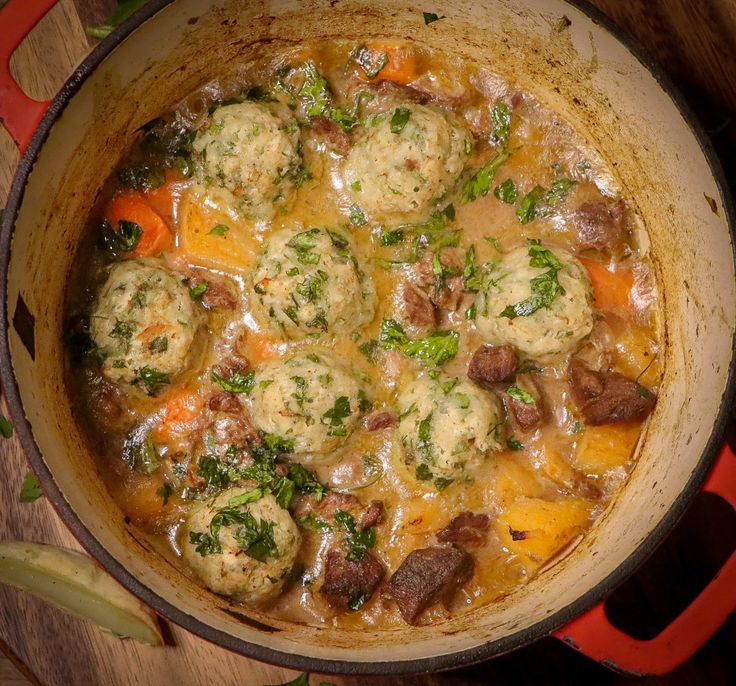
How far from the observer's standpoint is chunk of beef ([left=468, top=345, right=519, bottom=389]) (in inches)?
126

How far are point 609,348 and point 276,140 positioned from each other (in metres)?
1.63

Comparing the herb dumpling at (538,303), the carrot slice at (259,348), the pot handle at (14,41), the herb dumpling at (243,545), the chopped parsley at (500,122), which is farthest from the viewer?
the chopped parsley at (500,122)

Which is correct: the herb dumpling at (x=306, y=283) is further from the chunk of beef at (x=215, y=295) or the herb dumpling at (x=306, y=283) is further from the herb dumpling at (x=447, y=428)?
the herb dumpling at (x=447, y=428)

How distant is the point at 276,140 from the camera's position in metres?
3.16

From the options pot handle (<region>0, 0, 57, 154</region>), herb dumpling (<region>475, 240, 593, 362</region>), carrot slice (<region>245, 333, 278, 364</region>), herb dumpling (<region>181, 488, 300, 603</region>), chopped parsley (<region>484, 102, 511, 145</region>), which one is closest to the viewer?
pot handle (<region>0, 0, 57, 154</region>)

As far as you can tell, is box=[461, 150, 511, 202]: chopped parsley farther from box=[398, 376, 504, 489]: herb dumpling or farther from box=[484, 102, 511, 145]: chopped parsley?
box=[398, 376, 504, 489]: herb dumpling

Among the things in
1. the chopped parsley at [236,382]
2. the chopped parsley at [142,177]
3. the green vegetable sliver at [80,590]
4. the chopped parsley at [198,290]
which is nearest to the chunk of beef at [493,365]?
the chopped parsley at [236,382]

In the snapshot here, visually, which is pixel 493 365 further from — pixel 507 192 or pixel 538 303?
pixel 507 192

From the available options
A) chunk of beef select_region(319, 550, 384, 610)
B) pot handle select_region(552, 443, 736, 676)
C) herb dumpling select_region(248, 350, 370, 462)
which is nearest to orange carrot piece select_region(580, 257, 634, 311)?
pot handle select_region(552, 443, 736, 676)

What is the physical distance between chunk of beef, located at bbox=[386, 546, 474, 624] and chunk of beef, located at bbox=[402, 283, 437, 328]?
902 mm

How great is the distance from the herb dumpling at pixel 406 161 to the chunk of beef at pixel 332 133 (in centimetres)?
5

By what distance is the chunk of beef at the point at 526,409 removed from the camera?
327 centimetres

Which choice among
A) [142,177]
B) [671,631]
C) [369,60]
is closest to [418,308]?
[369,60]

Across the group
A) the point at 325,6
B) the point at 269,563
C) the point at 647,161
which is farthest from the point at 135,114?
the point at 647,161
